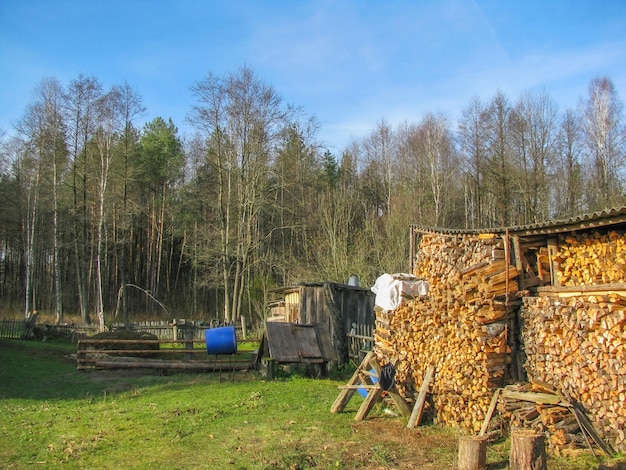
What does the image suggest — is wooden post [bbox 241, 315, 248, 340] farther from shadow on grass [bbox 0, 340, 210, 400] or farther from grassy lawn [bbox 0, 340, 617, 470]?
grassy lawn [bbox 0, 340, 617, 470]

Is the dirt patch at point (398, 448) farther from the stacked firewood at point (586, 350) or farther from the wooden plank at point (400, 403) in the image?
the stacked firewood at point (586, 350)

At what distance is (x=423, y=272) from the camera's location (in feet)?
33.0

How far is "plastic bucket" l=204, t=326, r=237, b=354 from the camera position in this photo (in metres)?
14.7

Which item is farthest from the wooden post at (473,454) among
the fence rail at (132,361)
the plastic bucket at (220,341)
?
the plastic bucket at (220,341)

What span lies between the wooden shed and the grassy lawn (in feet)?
10.4

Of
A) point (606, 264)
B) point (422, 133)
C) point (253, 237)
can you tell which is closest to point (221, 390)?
point (606, 264)

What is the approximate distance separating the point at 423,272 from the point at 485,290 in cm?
210

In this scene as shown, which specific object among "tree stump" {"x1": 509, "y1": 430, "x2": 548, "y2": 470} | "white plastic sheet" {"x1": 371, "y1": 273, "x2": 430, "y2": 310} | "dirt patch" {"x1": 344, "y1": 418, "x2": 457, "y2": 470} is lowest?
"dirt patch" {"x1": 344, "y1": 418, "x2": 457, "y2": 470}

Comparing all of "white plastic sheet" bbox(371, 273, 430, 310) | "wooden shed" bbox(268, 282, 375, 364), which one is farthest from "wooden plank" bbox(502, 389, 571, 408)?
"wooden shed" bbox(268, 282, 375, 364)

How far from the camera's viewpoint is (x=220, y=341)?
48.4 ft

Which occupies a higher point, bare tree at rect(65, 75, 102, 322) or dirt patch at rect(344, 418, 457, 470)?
bare tree at rect(65, 75, 102, 322)

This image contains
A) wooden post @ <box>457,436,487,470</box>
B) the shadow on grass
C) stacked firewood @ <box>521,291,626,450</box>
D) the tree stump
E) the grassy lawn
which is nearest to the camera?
the tree stump

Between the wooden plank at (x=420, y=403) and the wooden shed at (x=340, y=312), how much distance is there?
22.6 ft

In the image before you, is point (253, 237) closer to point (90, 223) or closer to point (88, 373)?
point (90, 223)
